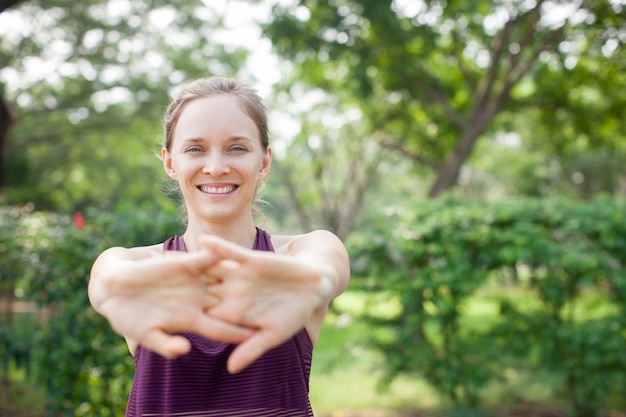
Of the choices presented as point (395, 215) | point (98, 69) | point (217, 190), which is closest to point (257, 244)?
point (217, 190)

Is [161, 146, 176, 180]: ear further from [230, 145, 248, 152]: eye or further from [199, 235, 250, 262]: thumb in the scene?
[199, 235, 250, 262]: thumb

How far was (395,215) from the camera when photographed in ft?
17.4

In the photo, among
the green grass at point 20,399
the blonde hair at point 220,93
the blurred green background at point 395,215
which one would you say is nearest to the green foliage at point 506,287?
the blurred green background at point 395,215

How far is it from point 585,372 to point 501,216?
1.52 meters

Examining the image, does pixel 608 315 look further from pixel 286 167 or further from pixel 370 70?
pixel 286 167

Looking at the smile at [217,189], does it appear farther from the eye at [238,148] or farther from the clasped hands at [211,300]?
the clasped hands at [211,300]

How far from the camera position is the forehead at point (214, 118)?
59.6 inches

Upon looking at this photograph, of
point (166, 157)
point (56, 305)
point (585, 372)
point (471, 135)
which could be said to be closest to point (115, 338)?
point (56, 305)

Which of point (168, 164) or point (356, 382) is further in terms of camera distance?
point (356, 382)

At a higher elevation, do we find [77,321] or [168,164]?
[168,164]

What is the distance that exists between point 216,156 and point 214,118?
0.33 feet

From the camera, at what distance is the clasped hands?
3.82ft

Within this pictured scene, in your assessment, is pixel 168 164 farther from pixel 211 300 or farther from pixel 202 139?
pixel 211 300

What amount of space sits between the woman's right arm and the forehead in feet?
1.48
